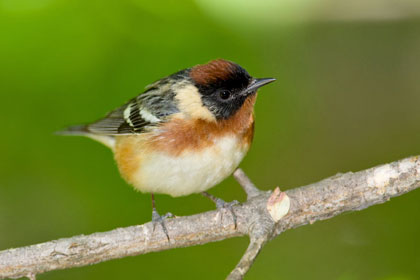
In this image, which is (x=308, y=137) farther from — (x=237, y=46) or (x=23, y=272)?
A: (x=23, y=272)

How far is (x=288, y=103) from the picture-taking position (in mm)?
6531

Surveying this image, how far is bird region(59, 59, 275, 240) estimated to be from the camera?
4.47 metres

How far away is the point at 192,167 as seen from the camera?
4457 millimetres

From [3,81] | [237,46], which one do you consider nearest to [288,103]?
[237,46]

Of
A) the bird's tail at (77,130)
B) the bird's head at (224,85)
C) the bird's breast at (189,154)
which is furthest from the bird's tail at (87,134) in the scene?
the bird's head at (224,85)

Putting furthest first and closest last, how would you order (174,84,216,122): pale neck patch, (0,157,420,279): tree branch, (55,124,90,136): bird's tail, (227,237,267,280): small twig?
(55,124,90,136): bird's tail
(174,84,216,122): pale neck patch
(0,157,420,279): tree branch
(227,237,267,280): small twig

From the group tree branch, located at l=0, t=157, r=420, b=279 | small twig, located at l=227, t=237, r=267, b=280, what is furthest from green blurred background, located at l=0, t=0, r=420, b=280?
small twig, located at l=227, t=237, r=267, b=280

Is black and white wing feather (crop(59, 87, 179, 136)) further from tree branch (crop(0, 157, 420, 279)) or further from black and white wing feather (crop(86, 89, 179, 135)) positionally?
tree branch (crop(0, 157, 420, 279))

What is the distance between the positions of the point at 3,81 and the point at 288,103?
294 centimetres

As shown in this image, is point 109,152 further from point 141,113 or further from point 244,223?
point 244,223

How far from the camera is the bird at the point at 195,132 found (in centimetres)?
447

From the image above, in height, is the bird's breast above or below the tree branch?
above

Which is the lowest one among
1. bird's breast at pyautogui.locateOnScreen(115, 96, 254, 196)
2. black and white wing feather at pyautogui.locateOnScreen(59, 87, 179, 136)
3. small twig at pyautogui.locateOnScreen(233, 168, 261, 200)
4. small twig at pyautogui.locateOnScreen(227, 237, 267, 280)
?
small twig at pyautogui.locateOnScreen(227, 237, 267, 280)

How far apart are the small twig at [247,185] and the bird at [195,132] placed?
0.14m
